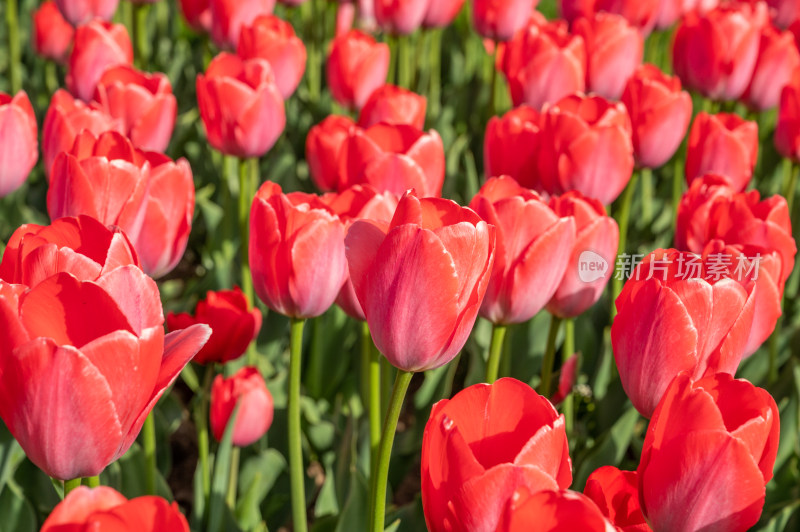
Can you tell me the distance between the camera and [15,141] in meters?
1.53

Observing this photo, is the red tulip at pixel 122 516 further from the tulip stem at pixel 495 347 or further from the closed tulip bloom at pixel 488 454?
the tulip stem at pixel 495 347

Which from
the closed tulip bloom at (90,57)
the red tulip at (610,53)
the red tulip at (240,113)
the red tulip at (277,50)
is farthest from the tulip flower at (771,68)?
the closed tulip bloom at (90,57)

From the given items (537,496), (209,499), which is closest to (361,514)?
(209,499)

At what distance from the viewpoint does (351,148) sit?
1439mm

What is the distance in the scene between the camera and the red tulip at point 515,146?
62.7 inches

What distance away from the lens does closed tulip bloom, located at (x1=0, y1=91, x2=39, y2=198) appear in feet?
4.98

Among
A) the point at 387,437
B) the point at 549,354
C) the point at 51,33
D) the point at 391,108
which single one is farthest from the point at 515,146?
the point at 51,33

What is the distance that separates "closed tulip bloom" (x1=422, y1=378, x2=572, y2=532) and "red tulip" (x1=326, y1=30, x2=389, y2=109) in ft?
5.56

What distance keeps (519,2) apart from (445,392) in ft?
4.65

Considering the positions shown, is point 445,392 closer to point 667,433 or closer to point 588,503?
point 667,433

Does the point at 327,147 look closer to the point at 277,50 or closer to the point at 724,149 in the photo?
the point at 277,50

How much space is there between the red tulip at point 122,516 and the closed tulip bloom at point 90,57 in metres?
1.64

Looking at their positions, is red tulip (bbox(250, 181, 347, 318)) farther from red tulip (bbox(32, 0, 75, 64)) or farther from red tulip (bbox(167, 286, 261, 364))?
red tulip (bbox(32, 0, 75, 64))

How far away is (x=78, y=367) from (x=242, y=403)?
645 millimetres
